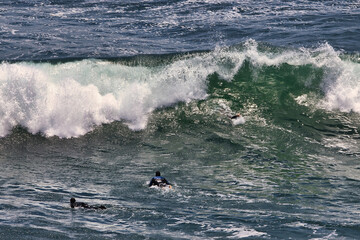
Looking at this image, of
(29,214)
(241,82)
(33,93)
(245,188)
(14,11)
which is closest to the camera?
(29,214)

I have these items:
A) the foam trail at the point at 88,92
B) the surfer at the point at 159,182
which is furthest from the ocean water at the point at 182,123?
the surfer at the point at 159,182

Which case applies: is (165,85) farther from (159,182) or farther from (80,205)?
(80,205)

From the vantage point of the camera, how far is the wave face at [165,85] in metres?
21.0

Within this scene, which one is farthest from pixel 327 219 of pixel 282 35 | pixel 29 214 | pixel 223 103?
pixel 282 35

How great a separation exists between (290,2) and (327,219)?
2465 centimetres

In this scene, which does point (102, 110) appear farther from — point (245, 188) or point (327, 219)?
point (327, 219)

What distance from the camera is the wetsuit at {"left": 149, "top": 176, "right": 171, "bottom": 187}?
47.6 ft

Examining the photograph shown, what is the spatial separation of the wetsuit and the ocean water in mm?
384

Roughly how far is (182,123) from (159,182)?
261 inches

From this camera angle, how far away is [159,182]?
573 inches

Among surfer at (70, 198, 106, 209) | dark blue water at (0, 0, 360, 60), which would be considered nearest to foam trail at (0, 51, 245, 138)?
dark blue water at (0, 0, 360, 60)

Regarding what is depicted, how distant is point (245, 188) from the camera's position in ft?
48.4

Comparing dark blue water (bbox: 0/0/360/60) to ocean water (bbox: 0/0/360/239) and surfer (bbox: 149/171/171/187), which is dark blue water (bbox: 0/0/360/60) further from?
surfer (bbox: 149/171/171/187)

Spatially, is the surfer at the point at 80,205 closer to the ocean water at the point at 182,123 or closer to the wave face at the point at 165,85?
the ocean water at the point at 182,123
